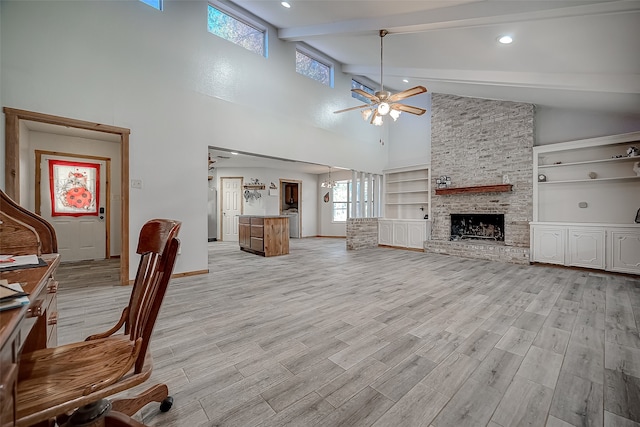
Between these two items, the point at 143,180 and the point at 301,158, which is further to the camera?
the point at 301,158

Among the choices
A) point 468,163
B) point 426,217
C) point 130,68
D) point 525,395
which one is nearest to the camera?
point 525,395

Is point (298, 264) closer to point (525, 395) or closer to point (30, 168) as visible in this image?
point (525, 395)

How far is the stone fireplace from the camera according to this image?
5738mm

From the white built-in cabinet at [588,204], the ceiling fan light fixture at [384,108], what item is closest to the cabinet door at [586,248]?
the white built-in cabinet at [588,204]

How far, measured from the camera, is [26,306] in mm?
611

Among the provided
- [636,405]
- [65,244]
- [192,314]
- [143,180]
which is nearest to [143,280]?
[192,314]

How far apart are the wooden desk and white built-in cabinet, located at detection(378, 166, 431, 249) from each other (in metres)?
7.14

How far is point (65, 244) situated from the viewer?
548 cm

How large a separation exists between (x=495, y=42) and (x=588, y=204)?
3744mm

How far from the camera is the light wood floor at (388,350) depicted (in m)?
1.42

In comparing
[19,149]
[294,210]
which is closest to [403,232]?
[294,210]

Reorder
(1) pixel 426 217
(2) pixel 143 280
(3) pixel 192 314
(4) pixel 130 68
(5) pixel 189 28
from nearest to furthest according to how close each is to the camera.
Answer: (2) pixel 143 280
(3) pixel 192 314
(4) pixel 130 68
(5) pixel 189 28
(1) pixel 426 217

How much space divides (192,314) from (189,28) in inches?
173

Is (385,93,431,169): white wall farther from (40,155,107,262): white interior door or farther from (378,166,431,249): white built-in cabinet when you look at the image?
(40,155,107,262): white interior door
